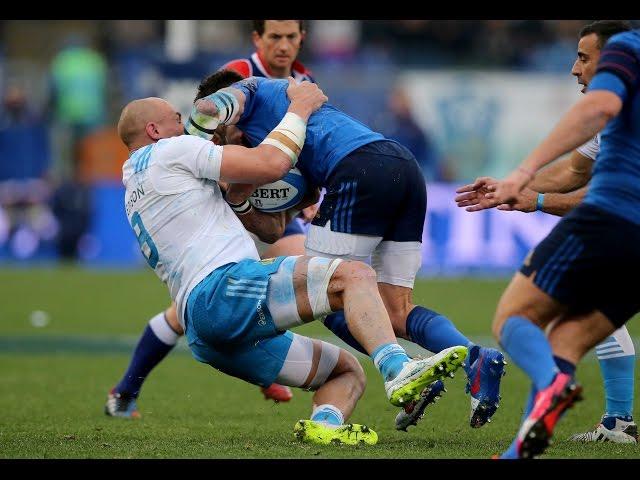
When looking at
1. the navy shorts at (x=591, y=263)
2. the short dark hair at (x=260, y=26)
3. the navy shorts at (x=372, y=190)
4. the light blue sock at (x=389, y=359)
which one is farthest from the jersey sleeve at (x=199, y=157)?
the short dark hair at (x=260, y=26)

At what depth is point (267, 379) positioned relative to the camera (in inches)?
257

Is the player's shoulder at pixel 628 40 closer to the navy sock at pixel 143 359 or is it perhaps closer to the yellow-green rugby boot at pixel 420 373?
the yellow-green rugby boot at pixel 420 373

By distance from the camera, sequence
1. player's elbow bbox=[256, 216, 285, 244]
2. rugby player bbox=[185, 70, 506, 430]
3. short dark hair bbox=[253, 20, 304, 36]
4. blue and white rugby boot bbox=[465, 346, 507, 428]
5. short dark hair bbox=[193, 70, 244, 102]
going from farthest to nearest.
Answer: short dark hair bbox=[253, 20, 304, 36] → player's elbow bbox=[256, 216, 285, 244] → short dark hair bbox=[193, 70, 244, 102] → rugby player bbox=[185, 70, 506, 430] → blue and white rugby boot bbox=[465, 346, 507, 428]

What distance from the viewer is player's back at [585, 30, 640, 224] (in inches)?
199

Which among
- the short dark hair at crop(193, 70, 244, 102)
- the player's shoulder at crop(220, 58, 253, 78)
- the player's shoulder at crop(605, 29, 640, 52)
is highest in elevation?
the player's shoulder at crop(605, 29, 640, 52)

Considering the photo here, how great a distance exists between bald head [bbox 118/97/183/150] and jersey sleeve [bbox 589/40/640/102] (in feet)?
7.98

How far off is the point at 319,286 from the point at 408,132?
47.3 feet

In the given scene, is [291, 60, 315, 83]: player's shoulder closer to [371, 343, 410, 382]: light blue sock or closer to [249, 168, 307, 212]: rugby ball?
[249, 168, 307, 212]: rugby ball

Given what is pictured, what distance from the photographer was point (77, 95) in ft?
72.3

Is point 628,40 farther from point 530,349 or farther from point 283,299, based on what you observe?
point 283,299

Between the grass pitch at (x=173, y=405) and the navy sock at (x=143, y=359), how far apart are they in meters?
0.23

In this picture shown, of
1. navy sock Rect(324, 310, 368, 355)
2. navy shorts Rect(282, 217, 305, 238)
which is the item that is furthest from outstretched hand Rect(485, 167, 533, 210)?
navy shorts Rect(282, 217, 305, 238)

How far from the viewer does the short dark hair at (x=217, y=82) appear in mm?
6922
